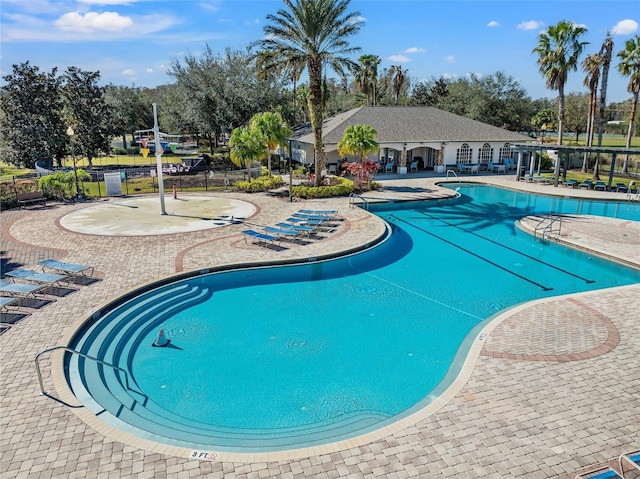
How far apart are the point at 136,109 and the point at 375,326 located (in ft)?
232

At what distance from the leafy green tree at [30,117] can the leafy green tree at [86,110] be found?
158cm

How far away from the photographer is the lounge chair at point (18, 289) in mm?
12480

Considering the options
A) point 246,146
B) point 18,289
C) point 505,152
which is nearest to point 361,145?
point 246,146

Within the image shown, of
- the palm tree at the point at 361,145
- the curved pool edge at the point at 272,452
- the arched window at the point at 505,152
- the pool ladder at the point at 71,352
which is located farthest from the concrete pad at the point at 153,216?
the arched window at the point at 505,152

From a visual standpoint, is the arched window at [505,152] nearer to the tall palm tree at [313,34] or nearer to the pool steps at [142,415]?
the tall palm tree at [313,34]

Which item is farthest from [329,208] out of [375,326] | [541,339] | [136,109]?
[136,109]

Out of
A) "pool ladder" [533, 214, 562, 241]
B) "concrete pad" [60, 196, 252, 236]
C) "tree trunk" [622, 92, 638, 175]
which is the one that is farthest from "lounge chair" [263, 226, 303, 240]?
"tree trunk" [622, 92, 638, 175]

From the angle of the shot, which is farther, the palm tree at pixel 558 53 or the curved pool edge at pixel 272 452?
the palm tree at pixel 558 53

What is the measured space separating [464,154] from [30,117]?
37636mm

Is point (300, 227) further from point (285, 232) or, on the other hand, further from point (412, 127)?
point (412, 127)

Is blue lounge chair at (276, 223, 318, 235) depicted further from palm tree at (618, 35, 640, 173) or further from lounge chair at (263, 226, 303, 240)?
palm tree at (618, 35, 640, 173)

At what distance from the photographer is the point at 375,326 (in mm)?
12367

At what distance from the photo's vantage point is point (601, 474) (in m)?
6.11

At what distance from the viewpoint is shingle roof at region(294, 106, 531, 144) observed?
37.5 meters
